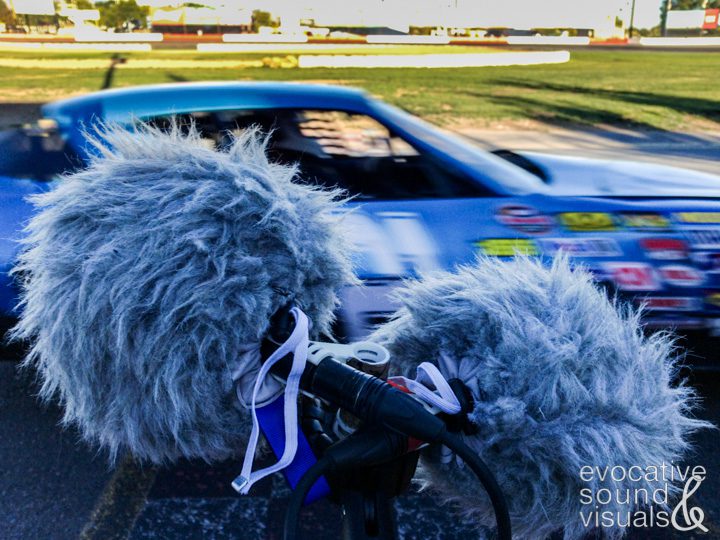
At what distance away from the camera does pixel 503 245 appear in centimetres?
274

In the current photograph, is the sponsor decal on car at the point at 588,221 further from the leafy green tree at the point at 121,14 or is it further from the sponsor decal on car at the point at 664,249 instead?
the leafy green tree at the point at 121,14

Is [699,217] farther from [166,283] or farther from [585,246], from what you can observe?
[166,283]

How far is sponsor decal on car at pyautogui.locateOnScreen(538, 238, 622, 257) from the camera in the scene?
107 inches

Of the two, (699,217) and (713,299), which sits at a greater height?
(699,217)

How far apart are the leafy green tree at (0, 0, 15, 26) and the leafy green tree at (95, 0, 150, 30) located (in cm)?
511

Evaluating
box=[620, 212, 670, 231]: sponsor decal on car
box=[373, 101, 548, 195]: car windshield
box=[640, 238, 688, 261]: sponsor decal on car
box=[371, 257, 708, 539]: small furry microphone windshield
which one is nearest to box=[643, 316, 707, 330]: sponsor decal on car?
box=[640, 238, 688, 261]: sponsor decal on car

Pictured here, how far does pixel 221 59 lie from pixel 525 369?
2468cm

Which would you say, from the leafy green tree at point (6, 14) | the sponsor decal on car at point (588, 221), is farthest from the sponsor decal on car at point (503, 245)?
the leafy green tree at point (6, 14)

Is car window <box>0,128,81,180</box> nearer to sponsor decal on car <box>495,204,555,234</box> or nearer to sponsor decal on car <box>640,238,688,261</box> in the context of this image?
sponsor decal on car <box>495,204,555,234</box>

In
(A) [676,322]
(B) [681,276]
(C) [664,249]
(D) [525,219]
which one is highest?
(D) [525,219]

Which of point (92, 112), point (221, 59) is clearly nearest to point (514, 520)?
point (92, 112)

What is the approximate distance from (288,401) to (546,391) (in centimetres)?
34

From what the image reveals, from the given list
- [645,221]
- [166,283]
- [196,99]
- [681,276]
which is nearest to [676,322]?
[681,276]

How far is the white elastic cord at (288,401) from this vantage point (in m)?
0.83
